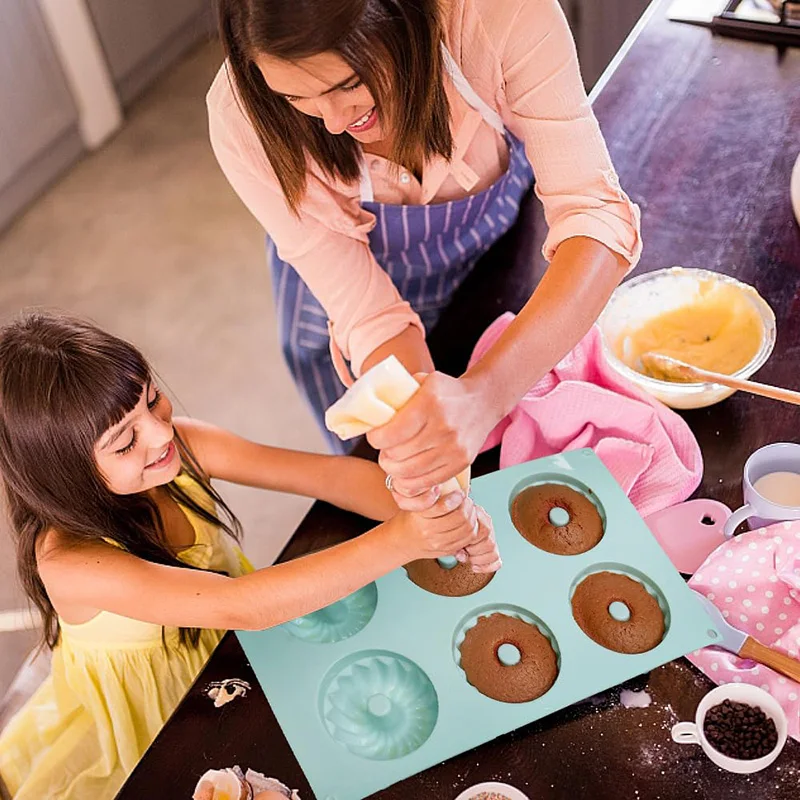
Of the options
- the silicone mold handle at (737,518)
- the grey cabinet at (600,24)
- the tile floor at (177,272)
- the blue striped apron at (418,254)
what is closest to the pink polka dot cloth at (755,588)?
the silicone mold handle at (737,518)

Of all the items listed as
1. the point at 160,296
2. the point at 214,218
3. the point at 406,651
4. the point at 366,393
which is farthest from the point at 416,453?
the point at 214,218

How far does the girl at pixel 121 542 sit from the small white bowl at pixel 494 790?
0.89 ft

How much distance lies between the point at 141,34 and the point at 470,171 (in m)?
3.00

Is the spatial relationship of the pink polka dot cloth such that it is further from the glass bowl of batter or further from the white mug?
the glass bowl of batter

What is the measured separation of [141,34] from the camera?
388 cm

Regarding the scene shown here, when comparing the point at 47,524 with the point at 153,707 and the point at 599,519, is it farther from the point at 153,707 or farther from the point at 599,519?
the point at 599,519

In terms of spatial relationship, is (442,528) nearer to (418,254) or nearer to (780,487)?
(780,487)

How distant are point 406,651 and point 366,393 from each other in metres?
0.43

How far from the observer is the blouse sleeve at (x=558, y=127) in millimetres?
1160

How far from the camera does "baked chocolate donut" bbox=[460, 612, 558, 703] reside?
3.70 feet

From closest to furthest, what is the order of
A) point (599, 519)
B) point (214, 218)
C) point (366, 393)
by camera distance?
point (366, 393)
point (599, 519)
point (214, 218)

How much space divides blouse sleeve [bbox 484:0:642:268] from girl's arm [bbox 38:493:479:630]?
42cm

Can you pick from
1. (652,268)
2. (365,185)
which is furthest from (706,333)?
(365,185)

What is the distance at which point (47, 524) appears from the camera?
4.19ft
